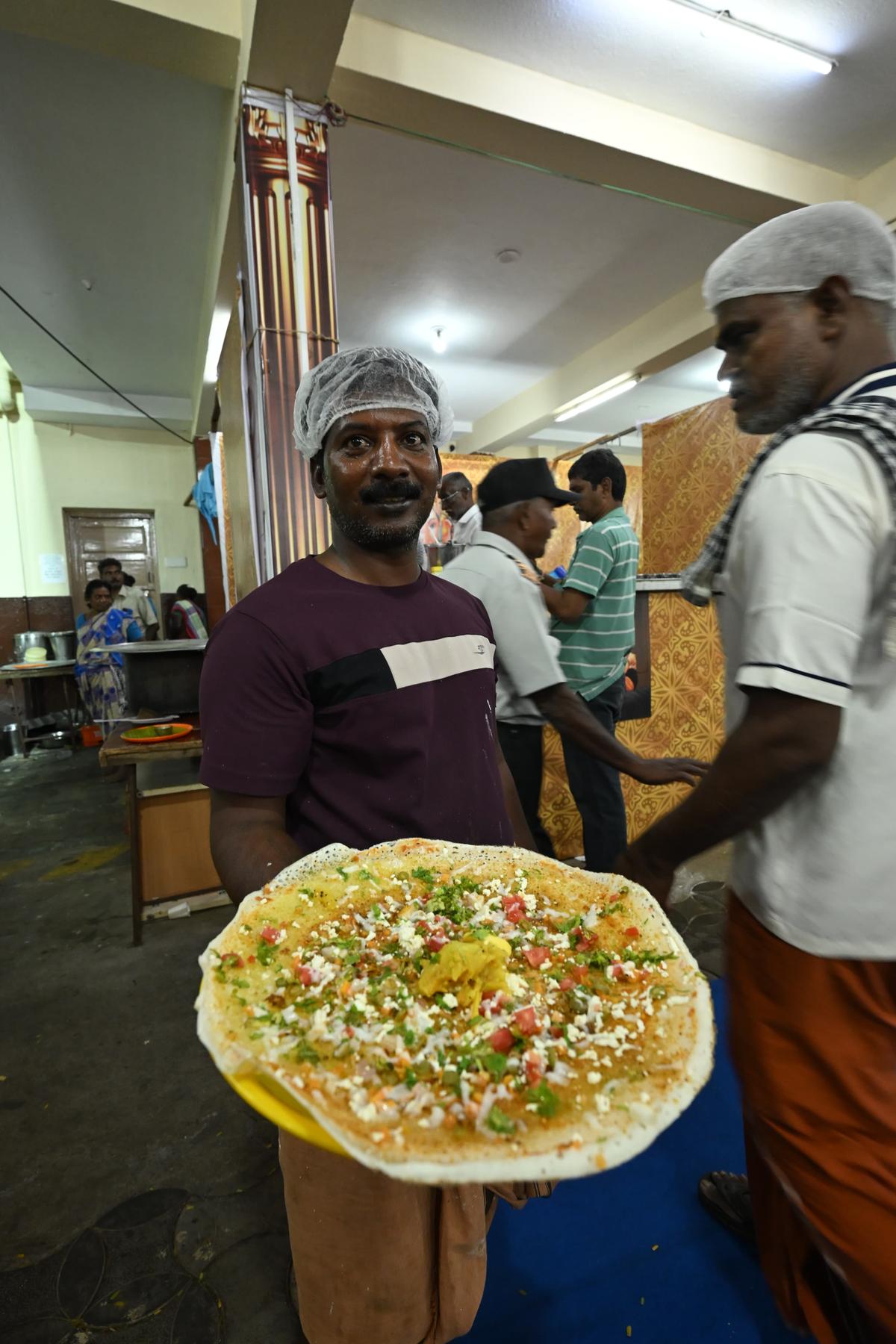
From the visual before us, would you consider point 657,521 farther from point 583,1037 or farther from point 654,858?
point 583,1037

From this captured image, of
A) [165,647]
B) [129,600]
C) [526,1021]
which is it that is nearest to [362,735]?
[526,1021]

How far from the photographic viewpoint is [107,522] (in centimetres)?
938

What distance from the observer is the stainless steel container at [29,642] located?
328 inches

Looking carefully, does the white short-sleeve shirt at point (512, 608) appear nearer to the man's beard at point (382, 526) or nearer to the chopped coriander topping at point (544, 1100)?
the man's beard at point (382, 526)

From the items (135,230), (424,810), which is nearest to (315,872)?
(424,810)

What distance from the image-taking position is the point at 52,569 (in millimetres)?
9133

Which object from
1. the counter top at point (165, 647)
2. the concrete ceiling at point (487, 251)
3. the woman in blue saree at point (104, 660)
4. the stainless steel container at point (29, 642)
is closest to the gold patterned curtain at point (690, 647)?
the concrete ceiling at point (487, 251)

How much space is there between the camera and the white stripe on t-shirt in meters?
1.24

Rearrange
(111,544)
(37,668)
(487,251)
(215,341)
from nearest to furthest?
1. (487,251)
2. (215,341)
3. (37,668)
4. (111,544)

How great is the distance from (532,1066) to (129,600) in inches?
320

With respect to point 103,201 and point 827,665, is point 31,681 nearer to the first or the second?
point 103,201

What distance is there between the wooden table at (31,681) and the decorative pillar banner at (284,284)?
5791 millimetres

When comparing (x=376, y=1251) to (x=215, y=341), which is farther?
(x=215, y=341)

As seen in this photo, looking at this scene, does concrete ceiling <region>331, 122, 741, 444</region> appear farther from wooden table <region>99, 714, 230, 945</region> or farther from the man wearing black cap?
wooden table <region>99, 714, 230, 945</region>
